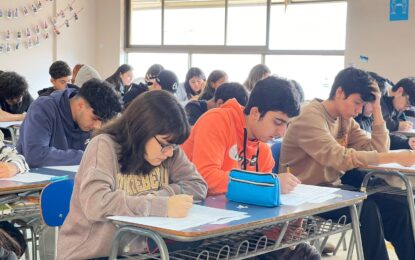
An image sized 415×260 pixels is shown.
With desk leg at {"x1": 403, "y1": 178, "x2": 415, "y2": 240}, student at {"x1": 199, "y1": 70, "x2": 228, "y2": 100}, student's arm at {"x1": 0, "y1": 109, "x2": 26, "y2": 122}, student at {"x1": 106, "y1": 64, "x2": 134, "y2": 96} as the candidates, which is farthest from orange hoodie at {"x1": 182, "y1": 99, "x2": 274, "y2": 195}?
student at {"x1": 106, "y1": 64, "x2": 134, "y2": 96}

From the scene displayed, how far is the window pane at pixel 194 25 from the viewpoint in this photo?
870 centimetres

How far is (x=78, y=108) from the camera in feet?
10.2

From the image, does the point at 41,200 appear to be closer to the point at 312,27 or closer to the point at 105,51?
the point at 312,27

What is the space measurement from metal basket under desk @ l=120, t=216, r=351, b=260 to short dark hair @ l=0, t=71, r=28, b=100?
3176 mm

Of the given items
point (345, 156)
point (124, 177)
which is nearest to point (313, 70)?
point (345, 156)

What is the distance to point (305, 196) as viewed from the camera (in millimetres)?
2330

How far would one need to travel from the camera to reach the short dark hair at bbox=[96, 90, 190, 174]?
6.30 ft

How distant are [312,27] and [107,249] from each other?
253 inches

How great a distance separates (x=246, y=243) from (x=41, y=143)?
1.35 metres

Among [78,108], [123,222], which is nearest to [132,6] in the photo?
[78,108]

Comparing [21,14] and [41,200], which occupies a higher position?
[21,14]

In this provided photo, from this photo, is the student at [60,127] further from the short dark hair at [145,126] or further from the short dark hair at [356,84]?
the short dark hair at [356,84]

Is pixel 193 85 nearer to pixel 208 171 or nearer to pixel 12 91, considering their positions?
pixel 12 91

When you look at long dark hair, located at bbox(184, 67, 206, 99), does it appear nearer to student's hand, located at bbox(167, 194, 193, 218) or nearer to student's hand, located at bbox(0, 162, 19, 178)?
student's hand, located at bbox(0, 162, 19, 178)
